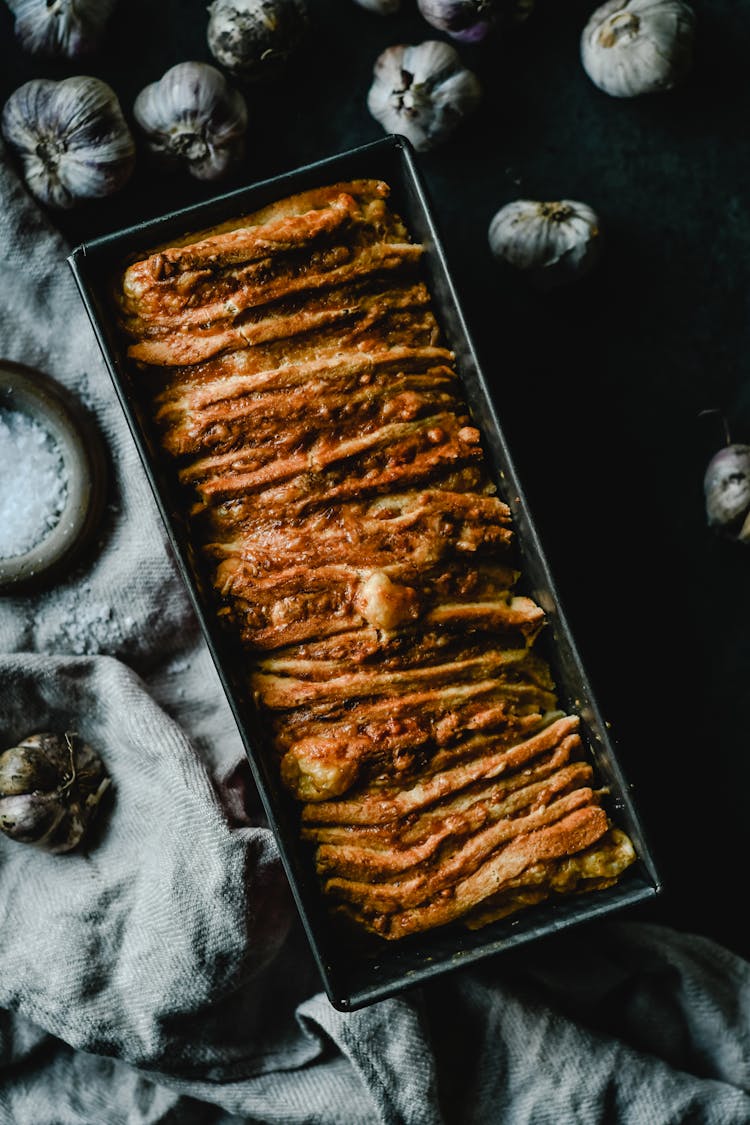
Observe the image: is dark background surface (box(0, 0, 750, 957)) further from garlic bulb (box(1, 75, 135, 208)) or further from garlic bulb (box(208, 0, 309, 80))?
garlic bulb (box(1, 75, 135, 208))

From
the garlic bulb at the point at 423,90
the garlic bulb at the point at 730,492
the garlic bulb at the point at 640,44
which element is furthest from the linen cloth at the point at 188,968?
the garlic bulb at the point at 640,44

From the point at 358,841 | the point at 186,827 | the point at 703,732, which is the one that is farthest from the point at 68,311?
the point at 703,732

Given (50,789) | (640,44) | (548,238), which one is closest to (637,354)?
(548,238)

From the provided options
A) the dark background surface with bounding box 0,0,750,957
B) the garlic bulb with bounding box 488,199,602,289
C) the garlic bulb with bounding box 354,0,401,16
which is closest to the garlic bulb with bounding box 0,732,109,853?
the dark background surface with bounding box 0,0,750,957

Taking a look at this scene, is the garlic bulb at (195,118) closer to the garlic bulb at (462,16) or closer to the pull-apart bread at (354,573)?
the pull-apart bread at (354,573)

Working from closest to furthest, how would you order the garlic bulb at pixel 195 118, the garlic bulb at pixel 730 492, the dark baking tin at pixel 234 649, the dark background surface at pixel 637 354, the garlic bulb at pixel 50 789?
1. the dark baking tin at pixel 234 649
2. the garlic bulb at pixel 50 789
3. the garlic bulb at pixel 195 118
4. the garlic bulb at pixel 730 492
5. the dark background surface at pixel 637 354

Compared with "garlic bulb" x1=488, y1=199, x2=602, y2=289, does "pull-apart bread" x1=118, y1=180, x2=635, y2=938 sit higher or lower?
lower

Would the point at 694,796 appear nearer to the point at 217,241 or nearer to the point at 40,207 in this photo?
the point at 217,241
